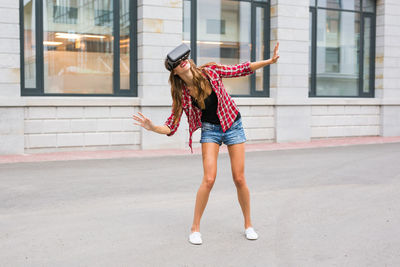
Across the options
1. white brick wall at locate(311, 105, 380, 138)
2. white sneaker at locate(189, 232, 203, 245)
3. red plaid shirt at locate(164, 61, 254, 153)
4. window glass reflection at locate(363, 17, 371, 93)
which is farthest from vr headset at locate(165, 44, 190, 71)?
window glass reflection at locate(363, 17, 371, 93)

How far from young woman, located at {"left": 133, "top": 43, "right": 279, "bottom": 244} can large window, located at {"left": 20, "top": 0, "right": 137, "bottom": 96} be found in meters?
8.18

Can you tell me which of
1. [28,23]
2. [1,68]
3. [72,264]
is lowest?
[72,264]

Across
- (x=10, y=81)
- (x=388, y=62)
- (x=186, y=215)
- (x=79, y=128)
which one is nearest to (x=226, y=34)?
(x=79, y=128)

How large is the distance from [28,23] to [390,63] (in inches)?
438

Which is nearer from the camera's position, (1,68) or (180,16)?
(1,68)

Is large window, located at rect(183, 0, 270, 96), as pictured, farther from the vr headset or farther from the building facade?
the vr headset

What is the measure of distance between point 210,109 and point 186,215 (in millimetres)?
1669

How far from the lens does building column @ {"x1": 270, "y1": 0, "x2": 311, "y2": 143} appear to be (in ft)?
48.8

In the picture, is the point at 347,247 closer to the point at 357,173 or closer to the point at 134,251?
the point at 134,251

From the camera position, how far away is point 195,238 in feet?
16.3

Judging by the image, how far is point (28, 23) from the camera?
12242mm

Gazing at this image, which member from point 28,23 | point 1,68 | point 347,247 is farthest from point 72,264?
point 28,23

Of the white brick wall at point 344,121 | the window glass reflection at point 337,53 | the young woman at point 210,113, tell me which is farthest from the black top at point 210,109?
the window glass reflection at point 337,53

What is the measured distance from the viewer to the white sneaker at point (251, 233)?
16.6ft
